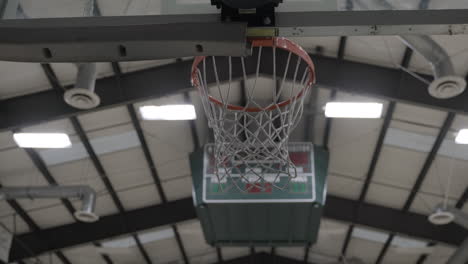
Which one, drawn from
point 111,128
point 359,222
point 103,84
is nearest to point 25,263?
point 111,128

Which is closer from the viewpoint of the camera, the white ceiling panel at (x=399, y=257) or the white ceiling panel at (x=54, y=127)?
the white ceiling panel at (x=54, y=127)

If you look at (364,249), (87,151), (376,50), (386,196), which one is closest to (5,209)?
(87,151)

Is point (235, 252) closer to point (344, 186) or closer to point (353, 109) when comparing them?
point (344, 186)

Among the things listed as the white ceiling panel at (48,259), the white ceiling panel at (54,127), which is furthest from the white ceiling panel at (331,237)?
the white ceiling panel at (48,259)

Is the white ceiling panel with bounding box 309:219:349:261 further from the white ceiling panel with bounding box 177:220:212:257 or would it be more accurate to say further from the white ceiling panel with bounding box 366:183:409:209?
the white ceiling panel with bounding box 177:220:212:257

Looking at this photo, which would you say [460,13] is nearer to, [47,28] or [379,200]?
[47,28]

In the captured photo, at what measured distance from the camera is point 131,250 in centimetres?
1537

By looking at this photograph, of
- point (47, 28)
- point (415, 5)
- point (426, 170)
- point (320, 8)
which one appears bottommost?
point (47, 28)

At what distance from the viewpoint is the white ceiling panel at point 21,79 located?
8.63m

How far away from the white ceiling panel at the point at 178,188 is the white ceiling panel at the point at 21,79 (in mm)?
4580

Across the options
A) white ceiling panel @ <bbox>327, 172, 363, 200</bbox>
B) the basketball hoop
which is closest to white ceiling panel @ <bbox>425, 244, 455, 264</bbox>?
white ceiling panel @ <bbox>327, 172, 363, 200</bbox>

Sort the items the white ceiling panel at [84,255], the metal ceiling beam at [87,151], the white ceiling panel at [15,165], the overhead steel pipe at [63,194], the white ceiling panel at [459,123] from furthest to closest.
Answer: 1. the white ceiling panel at [84,255]
2. the white ceiling panel at [15,165]
3. the overhead steel pipe at [63,194]
4. the white ceiling panel at [459,123]
5. the metal ceiling beam at [87,151]

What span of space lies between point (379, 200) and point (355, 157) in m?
1.97

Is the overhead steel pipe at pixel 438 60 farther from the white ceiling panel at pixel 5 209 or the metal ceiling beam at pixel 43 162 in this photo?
the white ceiling panel at pixel 5 209
